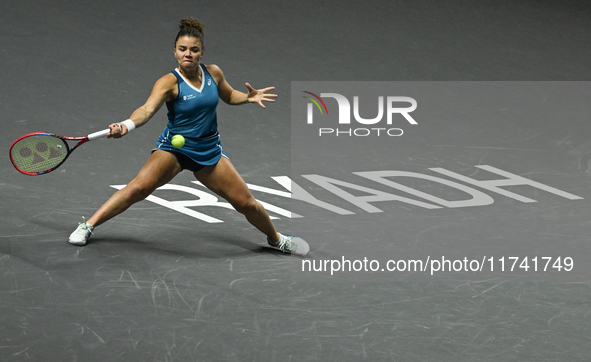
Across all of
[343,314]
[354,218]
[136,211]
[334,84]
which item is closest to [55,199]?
[136,211]

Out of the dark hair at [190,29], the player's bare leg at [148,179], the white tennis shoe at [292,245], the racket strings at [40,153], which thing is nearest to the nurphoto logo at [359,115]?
the white tennis shoe at [292,245]

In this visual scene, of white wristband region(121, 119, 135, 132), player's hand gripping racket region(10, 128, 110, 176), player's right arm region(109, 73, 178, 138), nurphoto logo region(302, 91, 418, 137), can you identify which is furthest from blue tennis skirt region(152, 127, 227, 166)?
nurphoto logo region(302, 91, 418, 137)

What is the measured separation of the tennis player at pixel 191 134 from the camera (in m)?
5.82

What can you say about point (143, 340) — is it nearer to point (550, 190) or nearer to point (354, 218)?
point (354, 218)

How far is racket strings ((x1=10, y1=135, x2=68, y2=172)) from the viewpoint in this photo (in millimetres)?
5938

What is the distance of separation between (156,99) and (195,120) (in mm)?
357

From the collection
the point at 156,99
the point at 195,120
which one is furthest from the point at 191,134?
the point at 156,99

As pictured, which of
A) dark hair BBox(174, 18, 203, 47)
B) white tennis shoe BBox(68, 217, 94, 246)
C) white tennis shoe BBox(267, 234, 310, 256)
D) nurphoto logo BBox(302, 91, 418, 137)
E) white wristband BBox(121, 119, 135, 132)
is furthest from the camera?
nurphoto logo BBox(302, 91, 418, 137)

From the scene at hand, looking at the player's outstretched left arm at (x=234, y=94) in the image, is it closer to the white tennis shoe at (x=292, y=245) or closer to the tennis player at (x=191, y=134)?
the tennis player at (x=191, y=134)

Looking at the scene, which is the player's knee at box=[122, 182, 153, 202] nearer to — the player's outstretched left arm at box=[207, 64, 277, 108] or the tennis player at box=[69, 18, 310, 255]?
the tennis player at box=[69, 18, 310, 255]

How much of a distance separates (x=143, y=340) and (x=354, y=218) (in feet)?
9.08

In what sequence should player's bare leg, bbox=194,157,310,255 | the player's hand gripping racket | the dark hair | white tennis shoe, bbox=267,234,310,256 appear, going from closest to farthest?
1. the dark hair
2. the player's hand gripping racket
3. player's bare leg, bbox=194,157,310,255
4. white tennis shoe, bbox=267,234,310,256

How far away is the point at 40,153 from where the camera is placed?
5.99 metres

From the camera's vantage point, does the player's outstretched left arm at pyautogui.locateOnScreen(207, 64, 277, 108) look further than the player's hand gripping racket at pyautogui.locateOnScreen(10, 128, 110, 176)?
Yes
